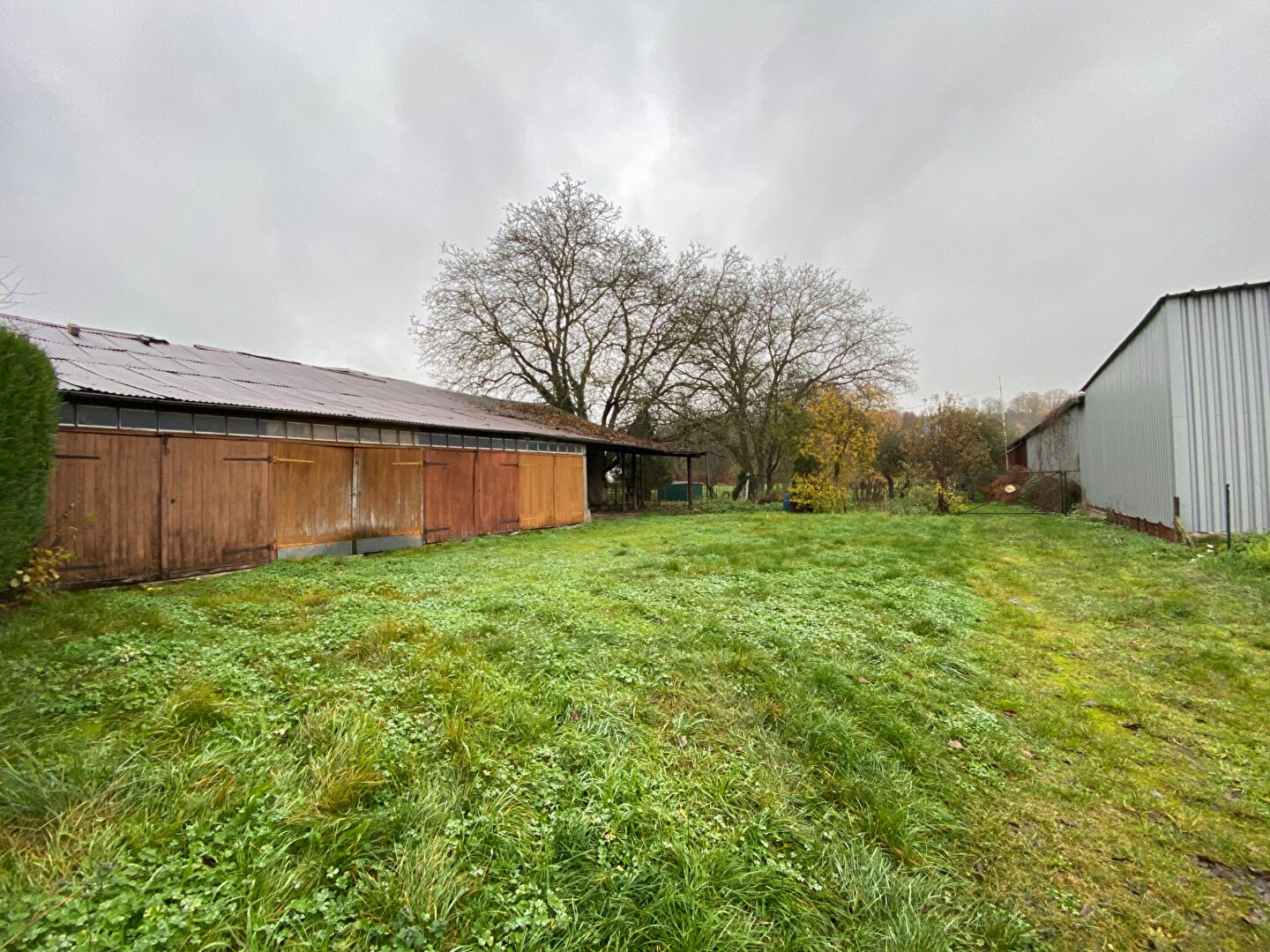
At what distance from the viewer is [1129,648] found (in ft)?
13.9

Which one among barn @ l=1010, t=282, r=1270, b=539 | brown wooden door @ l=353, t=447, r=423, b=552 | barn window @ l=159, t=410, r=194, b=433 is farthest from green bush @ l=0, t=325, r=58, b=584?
barn @ l=1010, t=282, r=1270, b=539

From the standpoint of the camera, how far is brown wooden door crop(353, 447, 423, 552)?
9.61 m

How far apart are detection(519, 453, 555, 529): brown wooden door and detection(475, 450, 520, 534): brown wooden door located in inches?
9.6

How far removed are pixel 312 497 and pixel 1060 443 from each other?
25.0m

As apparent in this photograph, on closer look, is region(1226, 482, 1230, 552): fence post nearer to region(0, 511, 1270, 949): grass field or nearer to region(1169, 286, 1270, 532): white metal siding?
region(1169, 286, 1270, 532): white metal siding

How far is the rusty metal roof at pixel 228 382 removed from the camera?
711 cm

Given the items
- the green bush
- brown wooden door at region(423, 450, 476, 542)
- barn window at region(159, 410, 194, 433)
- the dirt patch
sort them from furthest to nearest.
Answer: brown wooden door at region(423, 450, 476, 542) → barn window at region(159, 410, 194, 433) → the green bush → the dirt patch

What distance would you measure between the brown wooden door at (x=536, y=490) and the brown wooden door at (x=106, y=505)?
7.56 m

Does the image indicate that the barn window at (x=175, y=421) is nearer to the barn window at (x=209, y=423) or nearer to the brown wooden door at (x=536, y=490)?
the barn window at (x=209, y=423)

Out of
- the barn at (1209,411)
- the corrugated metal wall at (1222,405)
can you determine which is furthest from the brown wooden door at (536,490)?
the corrugated metal wall at (1222,405)

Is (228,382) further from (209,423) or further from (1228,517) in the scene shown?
(1228,517)

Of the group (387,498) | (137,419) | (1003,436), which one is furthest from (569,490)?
(1003,436)

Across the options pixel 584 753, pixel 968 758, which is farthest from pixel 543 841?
pixel 968 758

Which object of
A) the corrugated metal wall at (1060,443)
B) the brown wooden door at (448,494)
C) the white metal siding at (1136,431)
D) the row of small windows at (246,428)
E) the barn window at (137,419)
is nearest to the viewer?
the row of small windows at (246,428)
